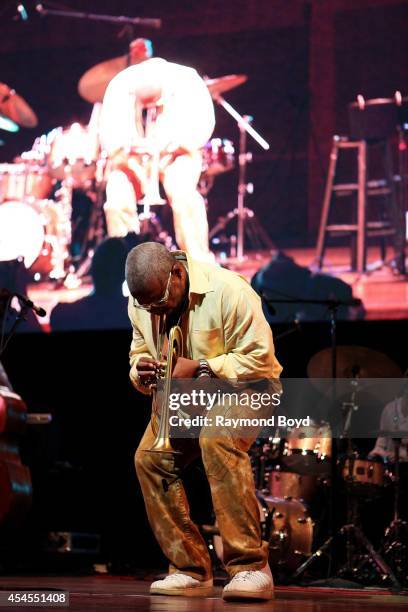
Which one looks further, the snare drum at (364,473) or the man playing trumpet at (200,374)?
the snare drum at (364,473)

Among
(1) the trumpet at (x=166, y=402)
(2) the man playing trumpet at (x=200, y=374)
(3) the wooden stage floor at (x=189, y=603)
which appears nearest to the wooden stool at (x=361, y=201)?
(2) the man playing trumpet at (x=200, y=374)

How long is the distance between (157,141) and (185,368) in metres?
3.87

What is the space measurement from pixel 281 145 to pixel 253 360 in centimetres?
358

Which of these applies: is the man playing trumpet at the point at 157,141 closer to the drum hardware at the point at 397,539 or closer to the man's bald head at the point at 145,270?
the drum hardware at the point at 397,539

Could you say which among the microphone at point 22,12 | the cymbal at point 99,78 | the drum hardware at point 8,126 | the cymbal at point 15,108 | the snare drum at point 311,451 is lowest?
the snare drum at point 311,451

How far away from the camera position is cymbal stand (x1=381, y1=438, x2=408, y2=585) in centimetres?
615

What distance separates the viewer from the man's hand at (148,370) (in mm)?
3693

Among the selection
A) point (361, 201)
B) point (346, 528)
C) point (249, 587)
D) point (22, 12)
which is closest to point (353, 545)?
point (346, 528)

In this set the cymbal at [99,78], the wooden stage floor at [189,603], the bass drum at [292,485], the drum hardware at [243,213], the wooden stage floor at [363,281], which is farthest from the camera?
the cymbal at [99,78]

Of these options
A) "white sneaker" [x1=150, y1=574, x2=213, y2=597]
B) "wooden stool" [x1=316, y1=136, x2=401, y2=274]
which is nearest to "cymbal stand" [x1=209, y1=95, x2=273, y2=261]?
"wooden stool" [x1=316, y1=136, x2=401, y2=274]

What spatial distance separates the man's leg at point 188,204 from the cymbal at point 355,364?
1186 millimetres

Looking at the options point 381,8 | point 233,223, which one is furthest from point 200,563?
point 381,8

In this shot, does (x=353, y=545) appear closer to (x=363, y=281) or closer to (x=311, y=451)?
(x=311, y=451)

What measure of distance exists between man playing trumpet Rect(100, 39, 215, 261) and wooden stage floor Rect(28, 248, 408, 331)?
42 cm
